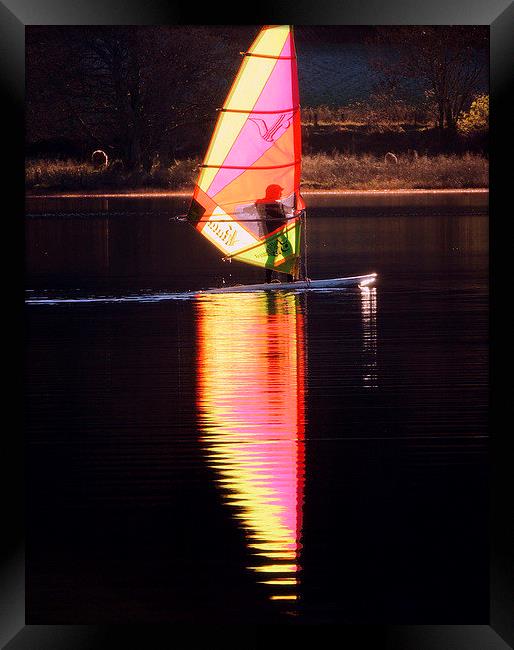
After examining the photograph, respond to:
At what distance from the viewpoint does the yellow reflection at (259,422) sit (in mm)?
8078

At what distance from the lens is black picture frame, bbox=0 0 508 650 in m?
6.98

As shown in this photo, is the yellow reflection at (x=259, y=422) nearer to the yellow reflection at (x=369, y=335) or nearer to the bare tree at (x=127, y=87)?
the yellow reflection at (x=369, y=335)

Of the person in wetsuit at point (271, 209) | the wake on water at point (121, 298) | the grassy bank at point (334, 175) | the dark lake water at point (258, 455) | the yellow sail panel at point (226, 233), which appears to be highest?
the grassy bank at point (334, 175)

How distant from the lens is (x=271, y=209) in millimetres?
21172

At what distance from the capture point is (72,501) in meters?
8.95

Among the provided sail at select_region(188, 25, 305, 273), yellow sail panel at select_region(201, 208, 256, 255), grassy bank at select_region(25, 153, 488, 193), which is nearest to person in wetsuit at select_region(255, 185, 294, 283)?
sail at select_region(188, 25, 305, 273)

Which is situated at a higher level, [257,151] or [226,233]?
[257,151]

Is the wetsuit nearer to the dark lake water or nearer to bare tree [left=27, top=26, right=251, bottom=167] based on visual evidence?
the dark lake water

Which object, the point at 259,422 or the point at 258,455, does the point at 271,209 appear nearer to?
the point at 259,422

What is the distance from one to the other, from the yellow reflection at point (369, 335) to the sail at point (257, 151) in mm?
1848
